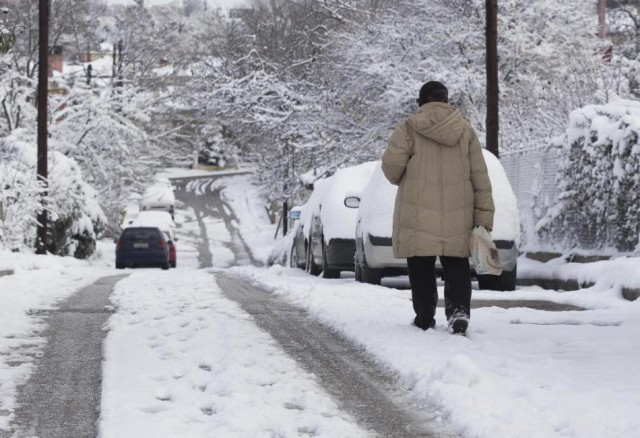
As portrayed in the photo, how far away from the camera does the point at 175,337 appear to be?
772 cm

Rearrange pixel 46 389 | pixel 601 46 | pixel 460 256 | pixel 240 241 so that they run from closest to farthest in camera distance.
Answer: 1. pixel 46 389
2. pixel 460 256
3. pixel 601 46
4. pixel 240 241

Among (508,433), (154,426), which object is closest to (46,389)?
(154,426)

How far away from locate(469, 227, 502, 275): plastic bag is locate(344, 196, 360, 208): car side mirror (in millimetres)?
6865

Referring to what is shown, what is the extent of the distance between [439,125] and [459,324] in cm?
138

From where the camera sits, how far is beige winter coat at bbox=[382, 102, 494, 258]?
766cm

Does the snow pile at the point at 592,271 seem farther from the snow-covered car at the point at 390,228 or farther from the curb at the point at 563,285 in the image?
the snow-covered car at the point at 390,228

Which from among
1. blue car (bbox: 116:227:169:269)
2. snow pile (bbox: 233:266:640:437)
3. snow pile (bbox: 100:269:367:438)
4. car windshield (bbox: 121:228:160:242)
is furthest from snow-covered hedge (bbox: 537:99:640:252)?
car windshield (bbox: 121:228:160:242)

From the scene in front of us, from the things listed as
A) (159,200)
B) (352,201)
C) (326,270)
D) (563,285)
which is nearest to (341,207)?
(352,201)

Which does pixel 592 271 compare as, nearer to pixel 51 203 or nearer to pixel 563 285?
pixel 563 285

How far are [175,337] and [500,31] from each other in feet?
71.7

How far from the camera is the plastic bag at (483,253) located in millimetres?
7566

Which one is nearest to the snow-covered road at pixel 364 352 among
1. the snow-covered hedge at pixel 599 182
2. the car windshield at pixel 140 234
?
the snow-covered hedge at pixel 599 182

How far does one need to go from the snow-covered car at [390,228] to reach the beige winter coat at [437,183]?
4.56m

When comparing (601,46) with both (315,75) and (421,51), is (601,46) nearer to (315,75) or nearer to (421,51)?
(421,51)
